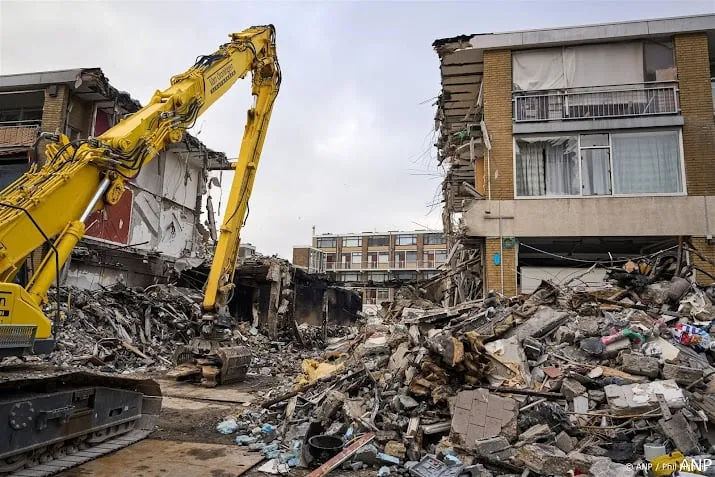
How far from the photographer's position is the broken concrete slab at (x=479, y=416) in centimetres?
600

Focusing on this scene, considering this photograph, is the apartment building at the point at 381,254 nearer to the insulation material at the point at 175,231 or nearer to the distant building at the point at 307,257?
the distant building at the point at 307,257

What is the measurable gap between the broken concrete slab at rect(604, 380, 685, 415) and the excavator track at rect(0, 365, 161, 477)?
6.66 m

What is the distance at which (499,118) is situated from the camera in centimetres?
1416

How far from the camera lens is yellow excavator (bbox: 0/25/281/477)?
15.7 ft

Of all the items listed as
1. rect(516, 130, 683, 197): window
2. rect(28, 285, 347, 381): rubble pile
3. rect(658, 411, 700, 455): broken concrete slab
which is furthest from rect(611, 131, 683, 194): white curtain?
rect(28, 285, 347, 381): rubble pile

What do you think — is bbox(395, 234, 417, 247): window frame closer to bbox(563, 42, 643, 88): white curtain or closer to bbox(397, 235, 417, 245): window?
bbox(397, 235, 417, 245): window

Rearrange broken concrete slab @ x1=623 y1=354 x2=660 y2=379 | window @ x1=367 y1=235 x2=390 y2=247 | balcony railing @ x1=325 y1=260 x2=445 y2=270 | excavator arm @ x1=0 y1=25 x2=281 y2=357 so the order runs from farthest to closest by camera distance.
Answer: window @ x1=367 y1=235 x2=390 y2=247 < balcony railing @ x1=325 y1=260 x2=445 y2=270 < broken concrete slab @ x1=623 y1=354 x2=660 y2=379 < excavator arm @ x1=0 y1=25 x2=281 y2=357

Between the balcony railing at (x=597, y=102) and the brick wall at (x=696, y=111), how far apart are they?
0.38 meters

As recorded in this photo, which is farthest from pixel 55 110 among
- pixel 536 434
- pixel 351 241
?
pixel 351 241

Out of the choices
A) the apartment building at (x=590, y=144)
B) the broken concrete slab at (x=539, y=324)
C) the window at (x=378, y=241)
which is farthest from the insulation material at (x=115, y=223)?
the window at (x=378, y=241)

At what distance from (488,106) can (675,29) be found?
5.60 metres

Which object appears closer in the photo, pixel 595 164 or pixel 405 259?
pixel 595 164

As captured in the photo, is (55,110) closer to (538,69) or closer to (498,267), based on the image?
(498,267)

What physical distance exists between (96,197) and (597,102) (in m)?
13.6
